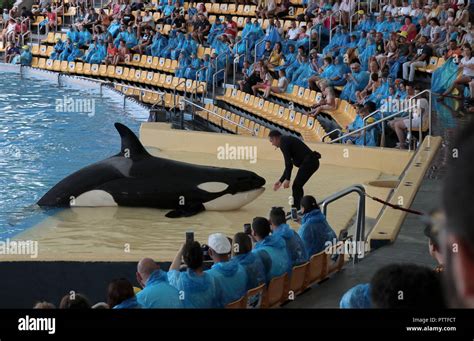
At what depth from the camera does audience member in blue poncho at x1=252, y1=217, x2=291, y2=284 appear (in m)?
6.55

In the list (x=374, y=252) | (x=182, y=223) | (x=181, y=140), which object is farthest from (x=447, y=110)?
(x=374, y=252)

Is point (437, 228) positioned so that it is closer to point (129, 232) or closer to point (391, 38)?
point (129, 232)

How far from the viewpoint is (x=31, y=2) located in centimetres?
3278

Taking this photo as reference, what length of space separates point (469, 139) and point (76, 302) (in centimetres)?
363

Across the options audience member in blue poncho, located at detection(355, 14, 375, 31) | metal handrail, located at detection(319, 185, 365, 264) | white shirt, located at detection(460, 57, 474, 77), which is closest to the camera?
metal handrail, located at detection(319, 185, 365, 264)

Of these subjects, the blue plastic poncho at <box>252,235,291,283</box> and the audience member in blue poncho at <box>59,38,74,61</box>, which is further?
the audience member in blue poncho at <box>59,38,74,61</box>

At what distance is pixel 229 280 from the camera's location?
6109 millimetres

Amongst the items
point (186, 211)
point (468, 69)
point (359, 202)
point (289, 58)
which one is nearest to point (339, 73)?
point (289, 58)

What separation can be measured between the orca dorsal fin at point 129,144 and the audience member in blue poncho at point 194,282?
204 inches

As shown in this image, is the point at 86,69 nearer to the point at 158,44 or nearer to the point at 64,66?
the point at 64,66

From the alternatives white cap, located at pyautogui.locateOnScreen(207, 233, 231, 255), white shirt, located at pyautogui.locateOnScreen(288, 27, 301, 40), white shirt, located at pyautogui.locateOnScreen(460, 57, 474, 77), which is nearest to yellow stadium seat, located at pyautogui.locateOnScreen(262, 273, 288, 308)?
white cap, located at pyautogui.locateOnScreen(207, 233, 231, 255)

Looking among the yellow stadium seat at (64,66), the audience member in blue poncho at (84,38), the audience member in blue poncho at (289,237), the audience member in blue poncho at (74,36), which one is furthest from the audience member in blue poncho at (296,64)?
the audience member in blue poncho at (289,237)

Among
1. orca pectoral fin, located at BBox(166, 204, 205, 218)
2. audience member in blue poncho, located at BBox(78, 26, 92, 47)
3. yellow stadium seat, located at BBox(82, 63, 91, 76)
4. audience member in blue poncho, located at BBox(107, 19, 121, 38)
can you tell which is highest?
audience member in blue poncho, located at BBox(107, 19, 121, 38)

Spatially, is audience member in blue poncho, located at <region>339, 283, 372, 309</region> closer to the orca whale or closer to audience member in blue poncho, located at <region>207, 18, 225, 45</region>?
the orca whale
